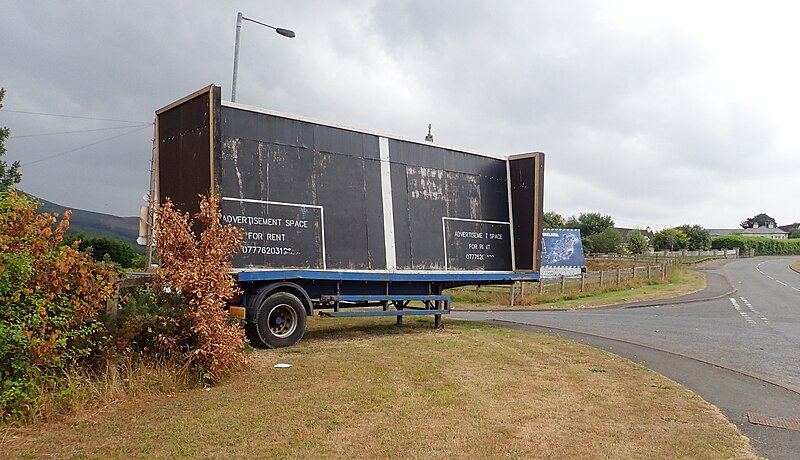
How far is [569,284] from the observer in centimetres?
2814

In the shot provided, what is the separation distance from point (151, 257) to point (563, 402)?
6.44 metres

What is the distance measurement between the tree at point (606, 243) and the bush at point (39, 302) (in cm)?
6634

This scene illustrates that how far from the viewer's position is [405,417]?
567 centimetres

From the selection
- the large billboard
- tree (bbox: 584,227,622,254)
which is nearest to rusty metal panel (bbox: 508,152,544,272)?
the large billboard

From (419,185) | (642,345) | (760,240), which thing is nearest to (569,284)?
(642,345)

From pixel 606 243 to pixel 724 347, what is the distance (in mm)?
58016

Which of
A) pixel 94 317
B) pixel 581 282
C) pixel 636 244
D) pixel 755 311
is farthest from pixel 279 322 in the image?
pixel 636 244

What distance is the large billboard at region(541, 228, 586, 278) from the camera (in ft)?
108

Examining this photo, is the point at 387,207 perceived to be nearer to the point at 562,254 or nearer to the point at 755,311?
the point at 755,311

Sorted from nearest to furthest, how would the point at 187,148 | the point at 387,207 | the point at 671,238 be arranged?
the point at 187,148
the point at 387,207
the point at 671,238

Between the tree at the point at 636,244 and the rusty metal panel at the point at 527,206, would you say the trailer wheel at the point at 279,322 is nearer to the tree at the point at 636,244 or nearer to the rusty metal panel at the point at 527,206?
the rusty metal panel at the point at 527,206

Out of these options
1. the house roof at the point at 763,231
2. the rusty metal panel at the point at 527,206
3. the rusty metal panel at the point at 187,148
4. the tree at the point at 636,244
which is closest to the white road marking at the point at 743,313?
the rusty metal panel at the point at 527,206

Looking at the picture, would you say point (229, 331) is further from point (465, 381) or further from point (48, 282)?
point (465, 381)

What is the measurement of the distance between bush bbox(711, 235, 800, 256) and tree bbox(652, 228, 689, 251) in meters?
6.93
